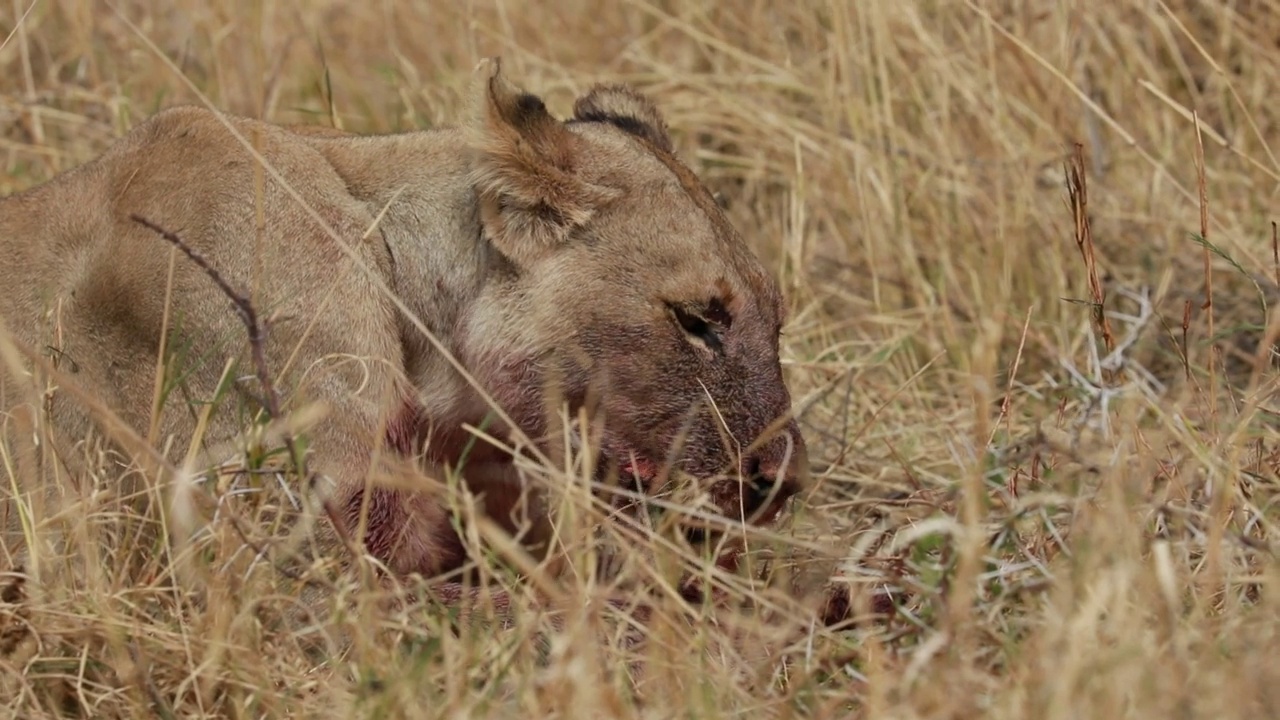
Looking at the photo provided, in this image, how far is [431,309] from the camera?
3.69m

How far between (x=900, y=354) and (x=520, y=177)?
2.00 meters

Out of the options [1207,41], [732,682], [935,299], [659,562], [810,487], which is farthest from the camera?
[1207,41]

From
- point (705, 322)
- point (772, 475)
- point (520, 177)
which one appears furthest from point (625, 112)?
point (772, 475)

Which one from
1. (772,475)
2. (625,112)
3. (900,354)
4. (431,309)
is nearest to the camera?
(772,475)

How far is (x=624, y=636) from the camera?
3107mm

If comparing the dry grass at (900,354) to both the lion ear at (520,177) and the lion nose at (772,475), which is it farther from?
the lion ear at (520,177)

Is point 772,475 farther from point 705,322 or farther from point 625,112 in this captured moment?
point 625,112

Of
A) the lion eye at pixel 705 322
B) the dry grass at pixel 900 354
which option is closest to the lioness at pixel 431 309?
the lion eye at pixel 705 322

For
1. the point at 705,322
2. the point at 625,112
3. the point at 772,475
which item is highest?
the point at 625,112

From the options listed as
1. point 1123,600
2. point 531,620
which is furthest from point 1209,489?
point 531,620

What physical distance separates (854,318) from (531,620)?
111 inches

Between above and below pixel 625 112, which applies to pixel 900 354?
below

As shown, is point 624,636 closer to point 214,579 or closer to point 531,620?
point 531,620

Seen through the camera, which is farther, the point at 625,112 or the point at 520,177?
the point at 625,112
